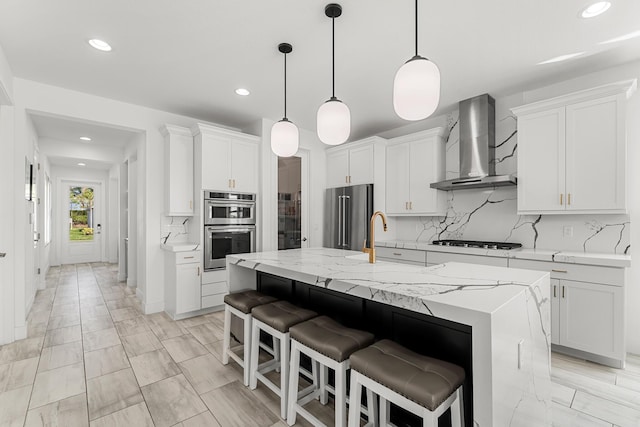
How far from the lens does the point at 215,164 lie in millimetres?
3914

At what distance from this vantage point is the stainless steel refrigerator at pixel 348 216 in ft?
14.1

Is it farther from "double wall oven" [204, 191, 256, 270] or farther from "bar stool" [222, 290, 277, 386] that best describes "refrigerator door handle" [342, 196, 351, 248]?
"bar stool" [222, 290, 277, 386]

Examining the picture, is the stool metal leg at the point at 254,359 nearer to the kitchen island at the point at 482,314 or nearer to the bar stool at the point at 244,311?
the bar stool at the point at 244,311

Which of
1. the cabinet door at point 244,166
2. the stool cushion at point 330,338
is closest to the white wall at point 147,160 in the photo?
the cabinet door at point 244,166

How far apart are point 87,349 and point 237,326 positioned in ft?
4.73

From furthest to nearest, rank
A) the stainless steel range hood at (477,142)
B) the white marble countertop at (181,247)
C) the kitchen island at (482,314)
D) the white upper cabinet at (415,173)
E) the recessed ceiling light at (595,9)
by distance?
Answer: the white upper cabinet at (415,173) → the white marble countertop at (181,247) → the stainless steel range hood at (477,142) → the recessed ceiling light at (595,9) → the kitchen island at (482,314)

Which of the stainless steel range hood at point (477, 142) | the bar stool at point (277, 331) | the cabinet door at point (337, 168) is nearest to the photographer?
the bar stool at point (277, 331)

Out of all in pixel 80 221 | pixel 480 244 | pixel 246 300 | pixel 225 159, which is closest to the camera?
pixel 246 300

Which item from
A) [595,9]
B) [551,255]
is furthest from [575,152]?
[595,9]

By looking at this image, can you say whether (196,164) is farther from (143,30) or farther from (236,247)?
(143,30)

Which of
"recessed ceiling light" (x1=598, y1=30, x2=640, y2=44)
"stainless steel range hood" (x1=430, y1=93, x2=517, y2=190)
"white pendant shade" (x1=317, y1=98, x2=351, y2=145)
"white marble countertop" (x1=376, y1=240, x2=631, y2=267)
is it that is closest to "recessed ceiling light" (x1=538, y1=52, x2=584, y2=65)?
"recessed ceiling light" (x1=598, y1=30, x2=640, y2=44)

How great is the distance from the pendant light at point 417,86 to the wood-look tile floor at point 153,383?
74.1 inches

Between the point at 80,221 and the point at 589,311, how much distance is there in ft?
33.1

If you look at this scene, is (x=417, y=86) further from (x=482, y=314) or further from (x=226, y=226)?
(x=226, y=226)
